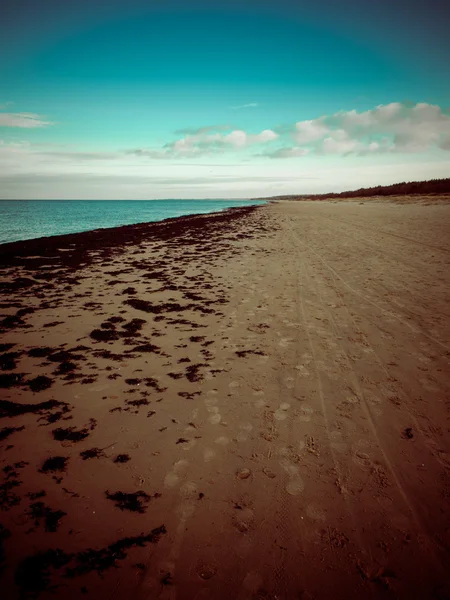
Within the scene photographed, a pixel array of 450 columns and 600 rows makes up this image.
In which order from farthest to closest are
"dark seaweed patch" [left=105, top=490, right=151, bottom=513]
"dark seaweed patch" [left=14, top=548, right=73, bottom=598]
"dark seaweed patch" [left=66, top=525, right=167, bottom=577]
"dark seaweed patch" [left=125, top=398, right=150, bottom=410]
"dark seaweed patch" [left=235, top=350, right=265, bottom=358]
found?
1. "dark seaweed patch" [left=235, top=350, right=265, bottom=358]
2. "dark seaweed patch" [left=125, top=398, right=150, bottom=410]
3. "dark seaweed patch" [left=105, top=490, right=151, bottom=513]
4. "dark seaweed patch" [left=66, top=525, right=167, bottom=577]
5. "dark seaweed patch" [left=14, top=548, right=73, bottom=598]

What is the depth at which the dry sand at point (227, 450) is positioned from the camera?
85.8 inches

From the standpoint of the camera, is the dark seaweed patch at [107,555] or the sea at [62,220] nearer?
the dark seaweed patch at [107,555]

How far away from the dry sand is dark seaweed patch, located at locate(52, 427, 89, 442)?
0.05ft

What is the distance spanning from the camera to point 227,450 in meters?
3.21

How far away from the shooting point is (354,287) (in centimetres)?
875

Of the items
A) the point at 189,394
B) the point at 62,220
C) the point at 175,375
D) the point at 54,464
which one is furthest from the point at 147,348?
the point at 62,220

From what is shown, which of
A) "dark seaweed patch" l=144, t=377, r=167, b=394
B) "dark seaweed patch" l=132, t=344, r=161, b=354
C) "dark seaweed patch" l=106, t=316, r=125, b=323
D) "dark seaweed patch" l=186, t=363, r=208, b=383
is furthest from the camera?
"dark seaweed patch" l=106, t=316, r=125, b=323

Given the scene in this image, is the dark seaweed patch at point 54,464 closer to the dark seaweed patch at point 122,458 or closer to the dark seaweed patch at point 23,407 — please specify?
the dark seaweed patch at point 122,458

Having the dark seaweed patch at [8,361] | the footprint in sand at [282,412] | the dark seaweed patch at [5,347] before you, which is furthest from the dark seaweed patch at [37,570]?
the dark seaweed patch at [5,347]

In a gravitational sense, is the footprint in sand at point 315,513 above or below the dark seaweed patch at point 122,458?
below

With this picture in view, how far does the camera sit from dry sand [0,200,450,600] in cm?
218

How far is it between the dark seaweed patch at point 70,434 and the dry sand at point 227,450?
0.02 meters

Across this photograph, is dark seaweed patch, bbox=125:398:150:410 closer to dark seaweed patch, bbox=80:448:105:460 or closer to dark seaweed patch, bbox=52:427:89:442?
dark seaweed patch, bbox=52:427:89:442

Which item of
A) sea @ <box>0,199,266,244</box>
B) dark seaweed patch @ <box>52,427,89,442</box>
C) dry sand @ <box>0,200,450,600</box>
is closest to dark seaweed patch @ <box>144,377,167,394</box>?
dry sand @ <box>0,200,450,600</box>
